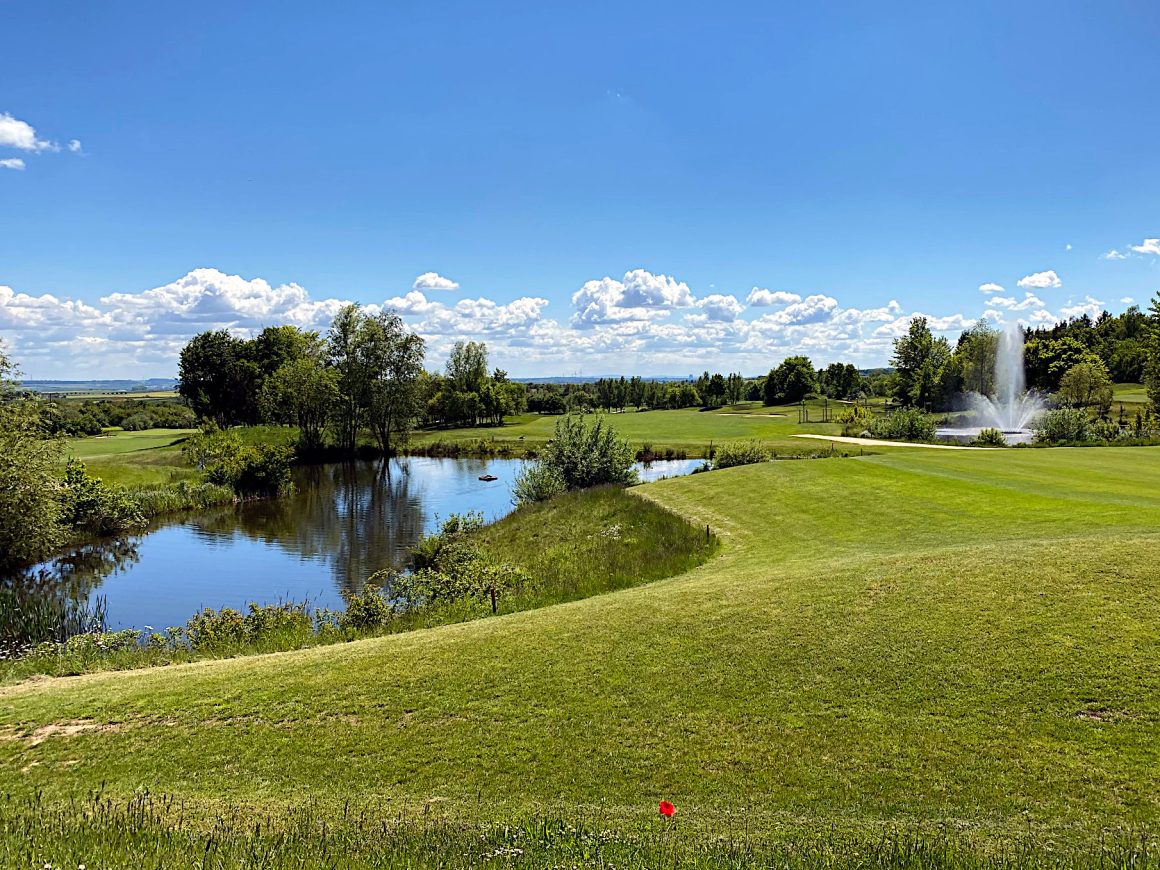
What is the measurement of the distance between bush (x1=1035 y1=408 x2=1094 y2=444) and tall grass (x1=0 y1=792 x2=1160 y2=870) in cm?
4715

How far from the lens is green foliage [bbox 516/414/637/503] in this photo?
33188mm

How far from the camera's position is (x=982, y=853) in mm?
4914

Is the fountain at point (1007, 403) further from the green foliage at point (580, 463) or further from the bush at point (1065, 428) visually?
the green foliage at point (580, 463)

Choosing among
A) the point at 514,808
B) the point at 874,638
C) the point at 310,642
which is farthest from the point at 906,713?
the point at 310,642

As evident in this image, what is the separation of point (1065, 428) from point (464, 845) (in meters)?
51.4

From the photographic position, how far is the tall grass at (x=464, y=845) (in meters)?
4.71

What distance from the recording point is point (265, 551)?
2870 cm

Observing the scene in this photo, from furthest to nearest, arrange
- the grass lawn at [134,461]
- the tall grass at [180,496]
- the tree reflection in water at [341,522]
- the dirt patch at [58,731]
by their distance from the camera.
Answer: the grass lawn at [134,461] → the tall grass at [180,496] → the tree reflection in water at [341,522] → the dirt patch at [58,731]

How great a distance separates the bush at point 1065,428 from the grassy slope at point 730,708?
38.6 meters

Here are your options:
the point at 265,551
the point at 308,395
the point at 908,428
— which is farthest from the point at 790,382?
the point at 265,551

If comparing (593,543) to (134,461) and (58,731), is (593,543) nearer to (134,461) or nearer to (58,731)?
(58,731)

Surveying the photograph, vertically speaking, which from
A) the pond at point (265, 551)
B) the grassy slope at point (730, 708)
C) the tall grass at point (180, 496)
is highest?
the grassy slope at point (730, 708)

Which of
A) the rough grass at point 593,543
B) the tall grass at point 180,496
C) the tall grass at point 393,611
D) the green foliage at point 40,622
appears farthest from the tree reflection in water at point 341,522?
the green foliage at point 40,622

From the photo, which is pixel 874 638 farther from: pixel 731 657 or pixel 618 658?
pixel 618 658
